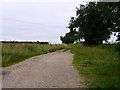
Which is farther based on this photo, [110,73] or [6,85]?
[110,73]

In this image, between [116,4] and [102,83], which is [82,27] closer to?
[116,4]

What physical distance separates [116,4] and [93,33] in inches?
1985

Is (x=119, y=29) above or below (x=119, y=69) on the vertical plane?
above

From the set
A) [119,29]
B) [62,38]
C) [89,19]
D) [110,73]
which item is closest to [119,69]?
[110,73]

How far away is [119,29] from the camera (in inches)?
1340

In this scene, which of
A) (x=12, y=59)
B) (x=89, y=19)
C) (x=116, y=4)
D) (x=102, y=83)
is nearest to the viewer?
(x=102, y=83)

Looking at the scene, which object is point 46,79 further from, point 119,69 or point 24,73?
point 119,69

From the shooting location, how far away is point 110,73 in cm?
1521

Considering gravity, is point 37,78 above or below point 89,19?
below

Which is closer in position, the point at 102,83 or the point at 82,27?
the point at 102,83

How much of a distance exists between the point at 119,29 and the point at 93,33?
39.2 m

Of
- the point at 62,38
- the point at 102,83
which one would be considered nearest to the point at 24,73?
the point at 102,83

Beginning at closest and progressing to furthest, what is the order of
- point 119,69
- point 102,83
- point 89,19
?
point 102,83 < point 119,69 < point 89,19

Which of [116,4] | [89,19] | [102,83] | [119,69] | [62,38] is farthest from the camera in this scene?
[62,38]
